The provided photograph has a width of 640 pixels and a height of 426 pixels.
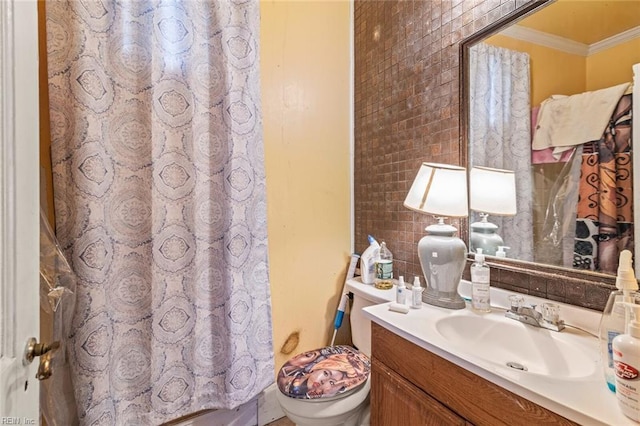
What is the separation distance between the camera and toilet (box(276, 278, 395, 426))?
105 cm

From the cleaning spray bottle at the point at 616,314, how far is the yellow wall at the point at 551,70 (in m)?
0.54

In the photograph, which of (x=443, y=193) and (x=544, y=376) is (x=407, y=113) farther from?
(x=544, y=376)

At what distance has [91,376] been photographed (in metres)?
1.00

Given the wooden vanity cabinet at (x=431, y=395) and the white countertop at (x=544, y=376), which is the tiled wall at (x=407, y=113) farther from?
the wooden vanity cabinet at (x=431, y=395)

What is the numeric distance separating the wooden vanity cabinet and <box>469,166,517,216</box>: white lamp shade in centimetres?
59

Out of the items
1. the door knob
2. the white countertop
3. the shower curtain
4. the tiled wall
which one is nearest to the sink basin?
the white countertop

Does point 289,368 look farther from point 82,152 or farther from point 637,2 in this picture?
point 637,2

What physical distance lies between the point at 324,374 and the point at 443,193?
0.83m

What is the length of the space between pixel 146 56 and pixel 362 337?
4.95 feet

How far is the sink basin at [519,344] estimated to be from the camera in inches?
28.2

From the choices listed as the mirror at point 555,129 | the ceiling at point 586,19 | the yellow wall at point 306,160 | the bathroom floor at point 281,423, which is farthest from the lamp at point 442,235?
the bathroom floor at point 281,423

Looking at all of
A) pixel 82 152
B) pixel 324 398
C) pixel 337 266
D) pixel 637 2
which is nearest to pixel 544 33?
pixel 637 2

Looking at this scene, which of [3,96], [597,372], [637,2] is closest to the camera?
Result: [3,96]

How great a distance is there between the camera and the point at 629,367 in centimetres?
47
